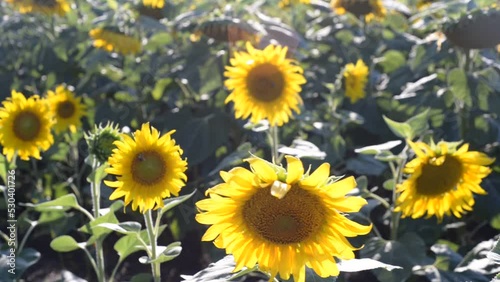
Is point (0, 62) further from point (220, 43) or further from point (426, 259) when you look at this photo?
point (426, 259)

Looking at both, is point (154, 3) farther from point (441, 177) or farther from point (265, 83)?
point (441, 177)

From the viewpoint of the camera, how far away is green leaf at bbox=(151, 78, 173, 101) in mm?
2910

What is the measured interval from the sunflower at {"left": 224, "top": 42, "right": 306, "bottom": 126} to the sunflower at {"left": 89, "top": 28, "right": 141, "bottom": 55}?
40.1 inches

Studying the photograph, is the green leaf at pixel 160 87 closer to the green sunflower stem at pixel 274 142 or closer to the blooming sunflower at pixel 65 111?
the blooming sunflower at pixel 65 111

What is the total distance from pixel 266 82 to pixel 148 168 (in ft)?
2.10

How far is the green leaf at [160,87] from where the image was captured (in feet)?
9.55

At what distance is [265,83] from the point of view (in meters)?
2.12

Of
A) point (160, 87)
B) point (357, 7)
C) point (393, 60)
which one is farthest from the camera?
point (357, 7)

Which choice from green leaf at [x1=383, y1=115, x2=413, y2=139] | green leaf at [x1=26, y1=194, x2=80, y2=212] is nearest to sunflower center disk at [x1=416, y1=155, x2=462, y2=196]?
green leaf at [x1=383, y1=115, x2=413, y2=139]

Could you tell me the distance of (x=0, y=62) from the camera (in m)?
3.70

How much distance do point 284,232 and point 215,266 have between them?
0.22 m

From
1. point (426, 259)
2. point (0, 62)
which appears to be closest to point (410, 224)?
point (426, 259)

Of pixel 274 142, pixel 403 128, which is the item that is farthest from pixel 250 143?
pixel 403 128

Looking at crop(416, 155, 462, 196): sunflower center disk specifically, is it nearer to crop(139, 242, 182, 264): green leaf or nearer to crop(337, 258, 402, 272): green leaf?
crop(337, 258, 402, 272): green leaf
